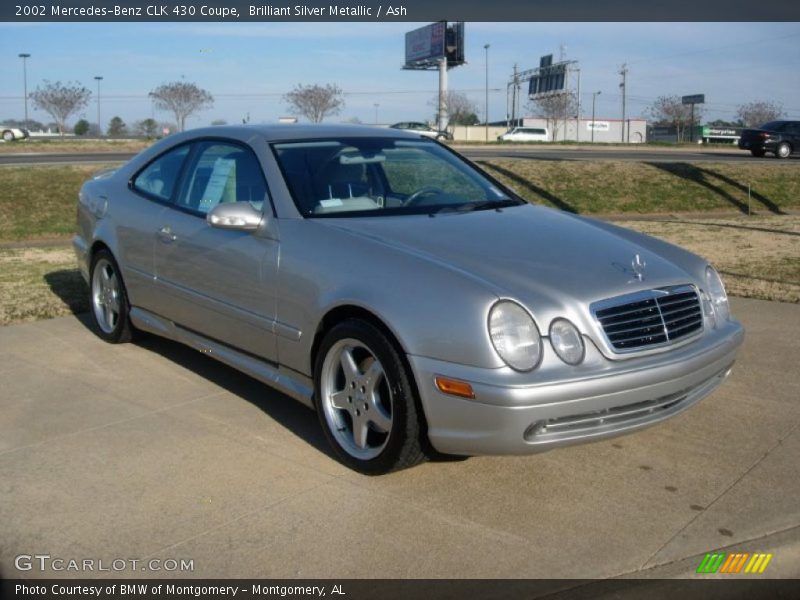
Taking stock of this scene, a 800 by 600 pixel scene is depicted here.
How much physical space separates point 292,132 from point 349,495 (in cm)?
223

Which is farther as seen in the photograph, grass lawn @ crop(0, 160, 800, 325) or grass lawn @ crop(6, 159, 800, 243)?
grass lawn @ crop(6, 159, 800, 243)

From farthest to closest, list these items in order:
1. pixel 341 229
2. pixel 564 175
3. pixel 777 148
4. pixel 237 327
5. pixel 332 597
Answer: pixel 777 148 < pixel 564 175 < pixel 237 327 < pixel 341 229 < pixel 332 597

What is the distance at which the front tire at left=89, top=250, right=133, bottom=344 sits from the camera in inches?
237

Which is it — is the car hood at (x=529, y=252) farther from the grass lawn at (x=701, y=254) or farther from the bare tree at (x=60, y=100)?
the bare tree at (x=60, y=100)

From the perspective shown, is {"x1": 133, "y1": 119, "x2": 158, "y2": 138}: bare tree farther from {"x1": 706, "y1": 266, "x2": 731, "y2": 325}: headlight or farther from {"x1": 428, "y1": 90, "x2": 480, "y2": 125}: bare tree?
{"x1": 706, "y1": 266, "x2": 731, "y2": 325}: headlight

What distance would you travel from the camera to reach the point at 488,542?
3.42 metres

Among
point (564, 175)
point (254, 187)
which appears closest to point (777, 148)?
point (564, 175)

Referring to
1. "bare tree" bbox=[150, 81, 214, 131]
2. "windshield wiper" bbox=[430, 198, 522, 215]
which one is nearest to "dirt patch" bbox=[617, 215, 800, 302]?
"windshield wiper" bbox=[430, 198, 522, 215]

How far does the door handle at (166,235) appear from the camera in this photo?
17.2 ft

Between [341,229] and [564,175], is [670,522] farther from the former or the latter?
[564,175]

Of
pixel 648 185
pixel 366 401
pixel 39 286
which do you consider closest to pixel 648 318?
pixel 366 401

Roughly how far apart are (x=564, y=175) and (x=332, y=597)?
53.3 ft

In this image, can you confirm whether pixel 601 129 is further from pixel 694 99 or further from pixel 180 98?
pixel 180 98

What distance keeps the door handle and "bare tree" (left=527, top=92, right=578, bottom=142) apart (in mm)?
72231
